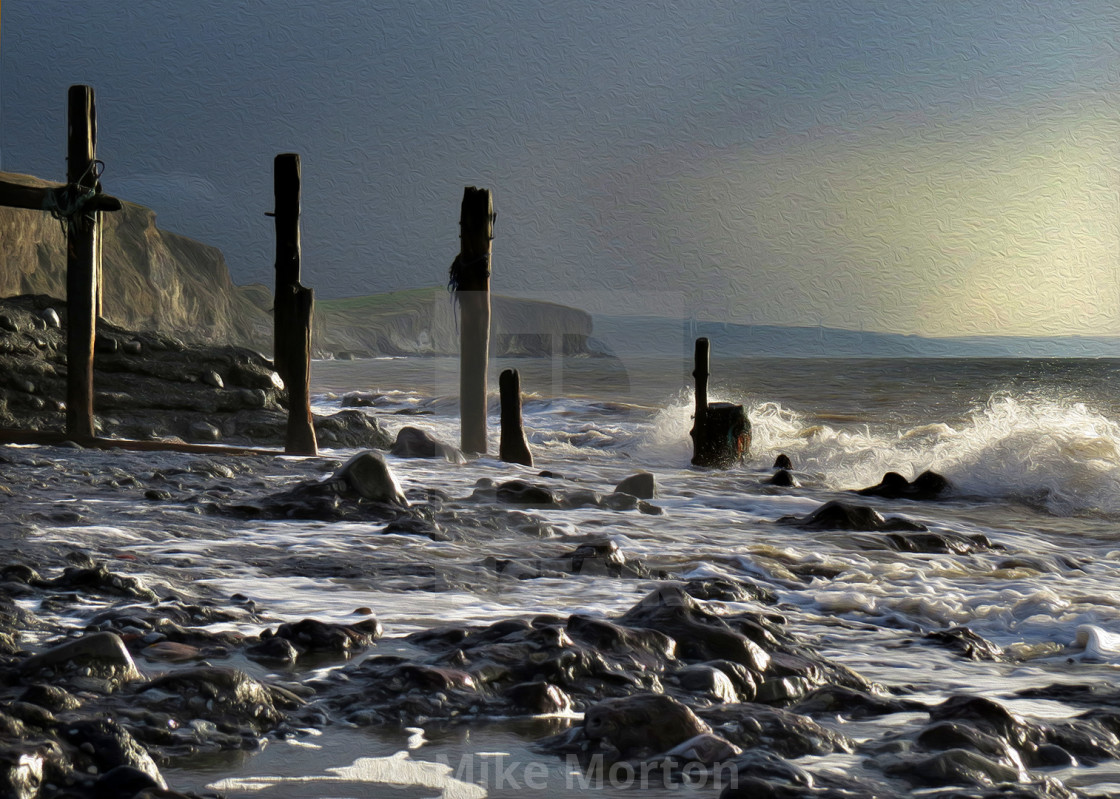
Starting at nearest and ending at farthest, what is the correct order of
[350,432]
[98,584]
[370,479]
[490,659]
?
[490,659], [98,584], [370,479], [350,432]

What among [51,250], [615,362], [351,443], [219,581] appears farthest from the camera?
[51,250]

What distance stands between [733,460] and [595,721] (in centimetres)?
1013

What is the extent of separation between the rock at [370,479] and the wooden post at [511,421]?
3.48 meters

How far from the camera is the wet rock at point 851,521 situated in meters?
6.96

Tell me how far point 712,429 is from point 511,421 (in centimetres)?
332

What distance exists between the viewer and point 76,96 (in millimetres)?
8641

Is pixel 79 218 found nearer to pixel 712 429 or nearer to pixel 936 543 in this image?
pixel 936 543

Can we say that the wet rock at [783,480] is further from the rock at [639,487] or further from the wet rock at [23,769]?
the wet rock at [23,769]

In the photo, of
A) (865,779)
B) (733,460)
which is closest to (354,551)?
(865,779)

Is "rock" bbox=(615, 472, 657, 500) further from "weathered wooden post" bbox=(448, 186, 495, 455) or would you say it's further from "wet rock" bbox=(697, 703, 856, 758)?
"wet rock" bbox=(697, 703, 856, 758)

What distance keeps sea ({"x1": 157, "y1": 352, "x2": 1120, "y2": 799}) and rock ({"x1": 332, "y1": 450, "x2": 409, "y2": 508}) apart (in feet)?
2.27

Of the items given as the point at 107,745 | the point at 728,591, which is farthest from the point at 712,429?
the point at 107,745

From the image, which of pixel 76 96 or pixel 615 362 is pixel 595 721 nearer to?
pixel 615 362

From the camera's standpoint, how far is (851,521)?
22.9ft
